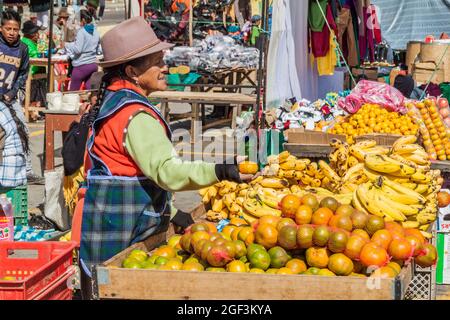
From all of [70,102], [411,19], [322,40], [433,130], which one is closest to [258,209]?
[433,130]

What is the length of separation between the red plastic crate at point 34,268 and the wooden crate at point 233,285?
0.19 m

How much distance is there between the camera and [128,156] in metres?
4.03

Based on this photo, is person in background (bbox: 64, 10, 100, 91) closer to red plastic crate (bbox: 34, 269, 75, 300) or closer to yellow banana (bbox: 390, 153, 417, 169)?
yellow banana (bbox: 390, 153, 417, 169)

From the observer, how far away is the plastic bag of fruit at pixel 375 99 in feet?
28.1

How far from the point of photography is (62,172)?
8000mm

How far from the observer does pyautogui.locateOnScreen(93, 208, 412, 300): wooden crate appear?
374 cm

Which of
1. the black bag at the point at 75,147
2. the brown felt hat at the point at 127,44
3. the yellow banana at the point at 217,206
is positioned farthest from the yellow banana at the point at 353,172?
the black bag at the point at 75,147

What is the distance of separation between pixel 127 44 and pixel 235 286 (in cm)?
135

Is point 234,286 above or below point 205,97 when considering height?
below

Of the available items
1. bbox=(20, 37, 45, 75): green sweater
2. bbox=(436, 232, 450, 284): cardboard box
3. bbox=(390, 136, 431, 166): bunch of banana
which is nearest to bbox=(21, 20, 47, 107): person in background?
bbox=(20, 37, 45, 75): green sweater

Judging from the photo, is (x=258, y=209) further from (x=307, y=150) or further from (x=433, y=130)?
(x=433, y=130)

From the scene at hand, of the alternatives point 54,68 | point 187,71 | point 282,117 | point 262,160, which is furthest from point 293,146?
point 54,68

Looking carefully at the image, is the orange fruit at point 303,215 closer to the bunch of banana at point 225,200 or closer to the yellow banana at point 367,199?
the yellow banana at point 367,199
